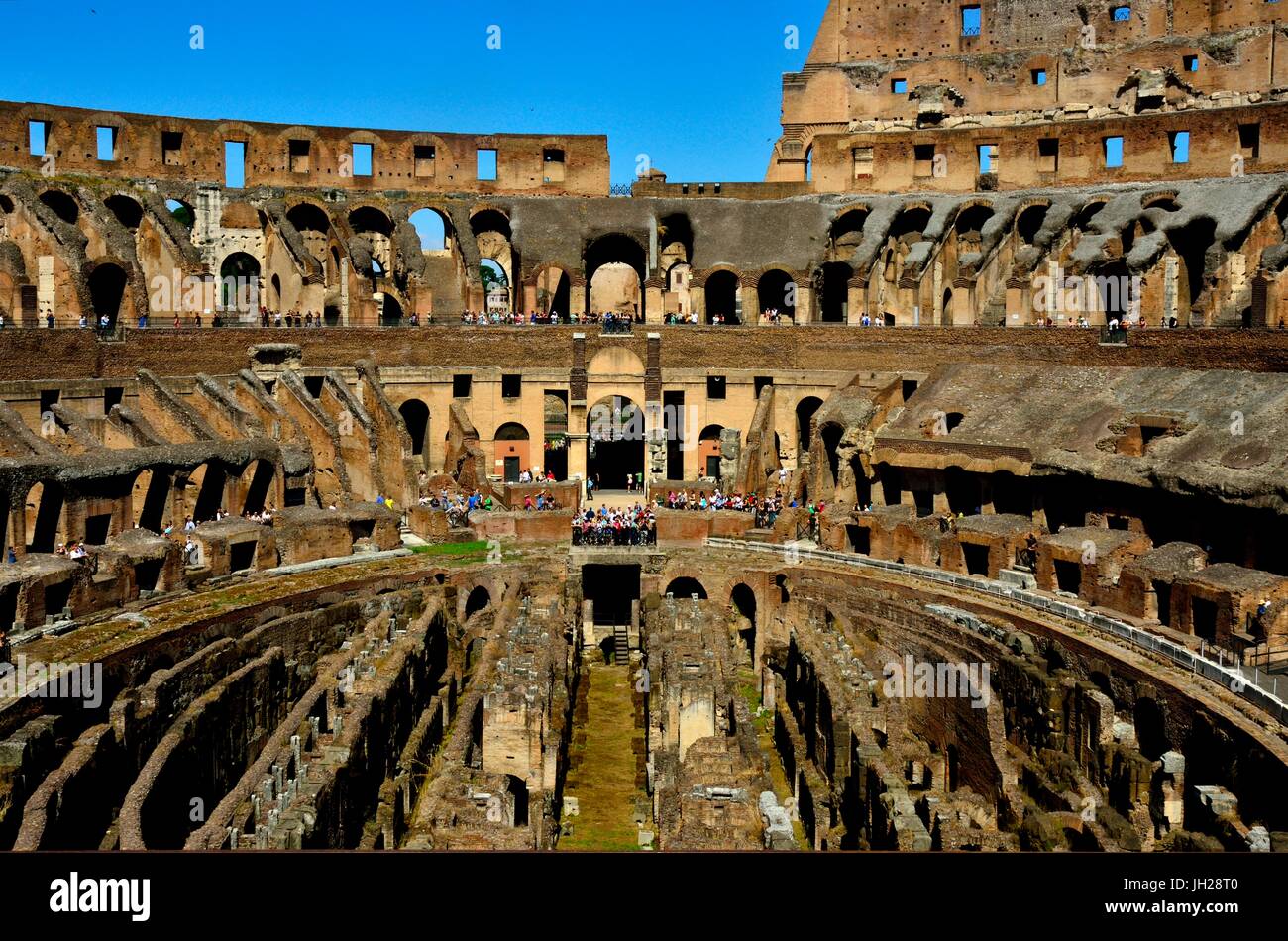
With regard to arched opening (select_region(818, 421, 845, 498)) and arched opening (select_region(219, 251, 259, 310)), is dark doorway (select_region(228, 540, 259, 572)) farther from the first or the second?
arched opening (select_region(219, 251, 259, 310))

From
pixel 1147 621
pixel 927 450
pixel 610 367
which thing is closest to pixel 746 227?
pixel 610 367

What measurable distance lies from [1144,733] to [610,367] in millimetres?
26137

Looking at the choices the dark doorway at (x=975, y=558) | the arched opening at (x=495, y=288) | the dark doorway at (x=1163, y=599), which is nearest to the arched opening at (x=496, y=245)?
the arched opening at (x=495, y=288)

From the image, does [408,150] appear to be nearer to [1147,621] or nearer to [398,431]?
[398,431]

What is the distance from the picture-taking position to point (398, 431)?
4059 centimetres

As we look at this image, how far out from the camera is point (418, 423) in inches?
1865

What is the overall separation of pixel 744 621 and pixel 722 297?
21.8 meters

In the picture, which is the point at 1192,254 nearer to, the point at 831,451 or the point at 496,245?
the point at 831,451

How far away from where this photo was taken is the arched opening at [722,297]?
173 ft

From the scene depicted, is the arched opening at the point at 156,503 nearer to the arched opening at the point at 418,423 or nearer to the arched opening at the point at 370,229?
the arched opening at the point at 418,423

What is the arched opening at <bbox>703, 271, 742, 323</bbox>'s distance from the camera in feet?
173

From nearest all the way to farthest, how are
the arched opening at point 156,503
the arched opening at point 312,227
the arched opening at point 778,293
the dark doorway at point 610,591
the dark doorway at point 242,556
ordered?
the dark doorway at point 242,556 < the arched opening at point 156,503 < the dark doorway at point 610,591 < the arched opening at point 778,293 < the arched opening at point 312,227

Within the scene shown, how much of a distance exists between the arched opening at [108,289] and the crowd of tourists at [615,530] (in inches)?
703

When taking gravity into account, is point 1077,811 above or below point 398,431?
below
